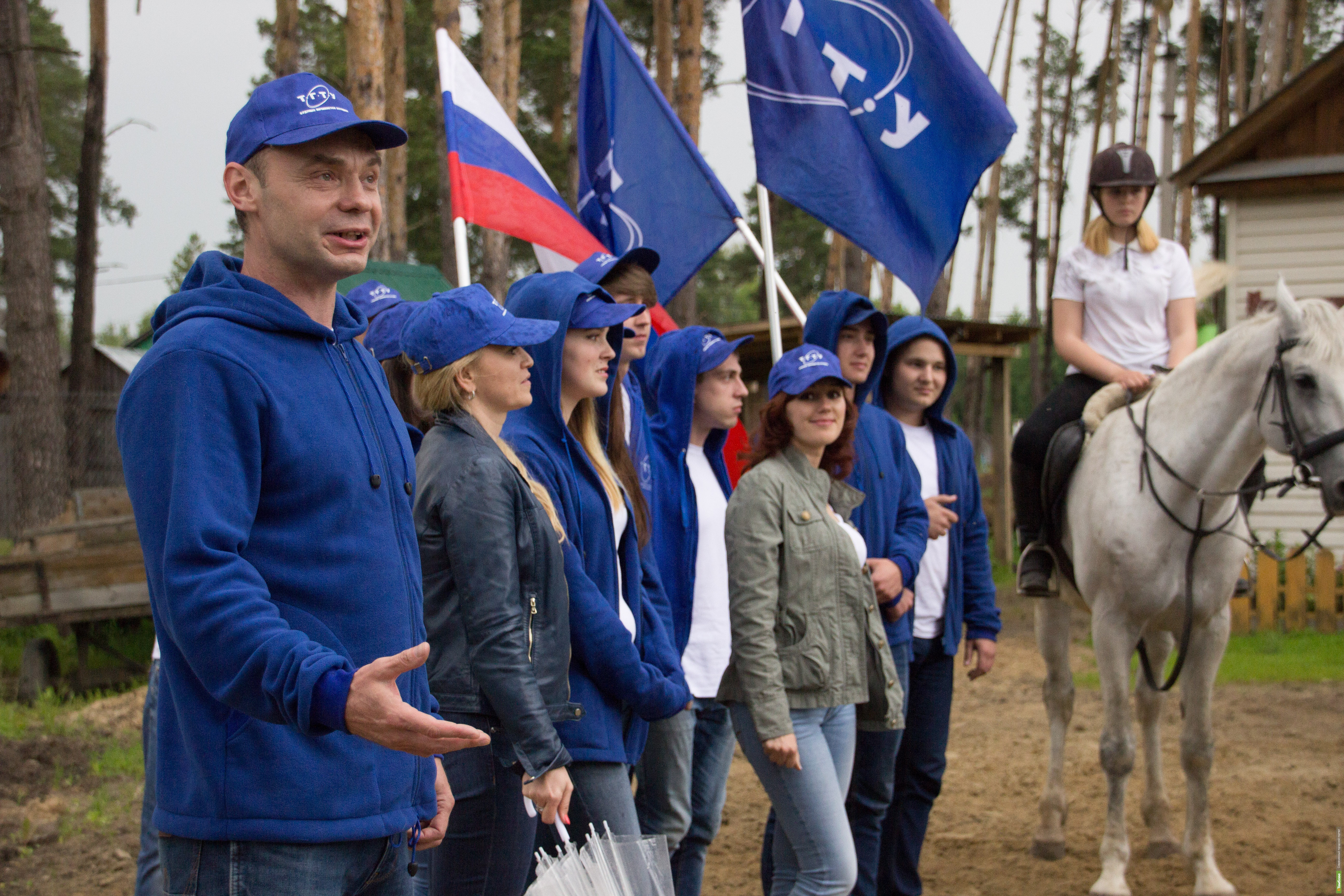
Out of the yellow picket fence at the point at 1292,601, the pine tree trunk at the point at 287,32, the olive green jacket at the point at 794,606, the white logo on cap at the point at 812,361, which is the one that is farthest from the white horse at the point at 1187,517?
the pine tree trunk at the point at 287,32

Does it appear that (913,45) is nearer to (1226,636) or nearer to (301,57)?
(1226,636)

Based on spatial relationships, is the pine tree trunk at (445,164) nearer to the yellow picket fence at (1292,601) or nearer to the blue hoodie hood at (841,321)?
the blue hoodie hood at (841,321)

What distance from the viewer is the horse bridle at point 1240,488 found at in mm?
4891

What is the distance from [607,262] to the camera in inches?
162

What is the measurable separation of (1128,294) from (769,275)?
6.39 ft

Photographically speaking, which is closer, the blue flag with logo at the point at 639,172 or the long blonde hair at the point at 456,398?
the long blonde hair at the point at 456,398

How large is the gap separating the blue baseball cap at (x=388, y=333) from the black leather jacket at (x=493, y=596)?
1155mm

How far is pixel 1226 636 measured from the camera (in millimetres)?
5707

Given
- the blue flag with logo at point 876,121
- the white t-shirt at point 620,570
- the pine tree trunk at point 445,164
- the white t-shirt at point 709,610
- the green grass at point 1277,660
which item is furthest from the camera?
the pine tree trunk at point 445,164

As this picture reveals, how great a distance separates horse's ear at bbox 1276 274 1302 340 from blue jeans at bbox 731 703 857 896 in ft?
8.64

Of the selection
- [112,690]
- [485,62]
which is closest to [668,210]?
[112,690]

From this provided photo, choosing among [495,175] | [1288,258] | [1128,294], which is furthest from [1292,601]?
[495,175]

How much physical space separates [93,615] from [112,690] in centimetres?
104

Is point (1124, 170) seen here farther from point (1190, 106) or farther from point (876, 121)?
point (1190, 106)
